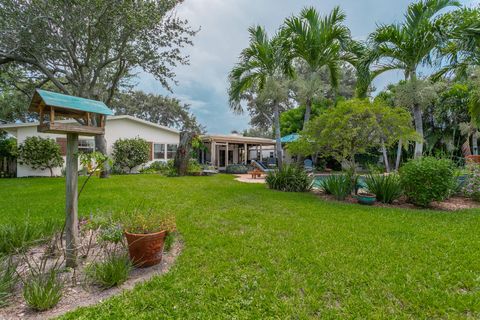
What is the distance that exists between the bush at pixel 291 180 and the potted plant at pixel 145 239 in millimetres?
6426

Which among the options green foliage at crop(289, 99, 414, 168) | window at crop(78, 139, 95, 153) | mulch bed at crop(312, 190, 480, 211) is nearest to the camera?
mulch bed at crop(312, 190, 480, 211)

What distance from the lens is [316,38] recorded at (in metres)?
8.74

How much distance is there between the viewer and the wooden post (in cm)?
338

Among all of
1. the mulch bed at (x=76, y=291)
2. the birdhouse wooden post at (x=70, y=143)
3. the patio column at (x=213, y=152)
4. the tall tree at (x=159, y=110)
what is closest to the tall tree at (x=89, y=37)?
the patio column at (x=213, y=152)

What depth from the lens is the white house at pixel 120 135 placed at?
13.6 metres

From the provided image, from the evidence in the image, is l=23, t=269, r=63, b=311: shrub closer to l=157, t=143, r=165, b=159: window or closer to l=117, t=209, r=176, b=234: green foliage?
l=117, t=209, r=176, b=234: green foliage

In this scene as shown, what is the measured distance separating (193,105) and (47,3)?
82.2 feet

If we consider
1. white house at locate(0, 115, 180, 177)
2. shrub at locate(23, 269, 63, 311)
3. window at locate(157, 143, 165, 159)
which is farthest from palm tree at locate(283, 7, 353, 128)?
window at locate(157, 143, 165, 159)

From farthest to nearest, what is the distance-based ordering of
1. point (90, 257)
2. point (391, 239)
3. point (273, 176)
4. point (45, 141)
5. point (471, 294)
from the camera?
1. point (45, 141)
2. point (273, 176)
3. point (391, 239)
4. point (90, 257)
5. point (471, 294)

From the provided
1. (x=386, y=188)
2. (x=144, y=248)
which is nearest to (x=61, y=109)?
(x=144, y=248)

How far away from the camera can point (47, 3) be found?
1025 centimetres

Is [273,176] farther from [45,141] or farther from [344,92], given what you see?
[344,92]

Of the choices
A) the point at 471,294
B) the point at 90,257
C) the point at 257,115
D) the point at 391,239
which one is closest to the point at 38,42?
the point at 90,257

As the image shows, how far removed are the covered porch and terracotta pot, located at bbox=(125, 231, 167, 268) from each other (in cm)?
1569
